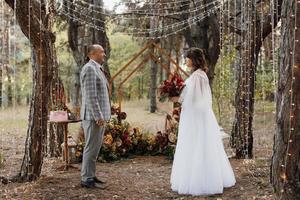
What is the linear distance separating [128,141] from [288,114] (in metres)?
4.38

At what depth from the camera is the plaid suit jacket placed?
524cm

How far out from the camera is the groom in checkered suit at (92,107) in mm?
5250

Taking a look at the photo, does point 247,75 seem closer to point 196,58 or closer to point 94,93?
point 196,58

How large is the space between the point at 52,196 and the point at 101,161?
8.51ft

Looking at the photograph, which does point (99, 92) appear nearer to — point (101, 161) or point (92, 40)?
point (101, 161)

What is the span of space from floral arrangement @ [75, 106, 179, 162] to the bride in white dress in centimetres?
246

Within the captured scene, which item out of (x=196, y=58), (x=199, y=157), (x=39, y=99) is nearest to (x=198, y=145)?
(x=199, y=157)

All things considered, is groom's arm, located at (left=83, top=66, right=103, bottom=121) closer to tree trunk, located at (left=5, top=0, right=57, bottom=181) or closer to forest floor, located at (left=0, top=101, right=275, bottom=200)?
tree trunk, located at (left=5, top=0, right=57, bottom=181)

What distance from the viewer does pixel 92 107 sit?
5.24 metres

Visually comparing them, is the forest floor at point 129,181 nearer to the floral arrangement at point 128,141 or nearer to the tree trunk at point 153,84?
the floral arrangement at point 128,141

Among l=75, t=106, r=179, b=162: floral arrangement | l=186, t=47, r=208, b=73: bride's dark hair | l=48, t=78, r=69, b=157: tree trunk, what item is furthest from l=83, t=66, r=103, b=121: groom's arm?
l=75, t=106, r=179, b=162: floral arrangement

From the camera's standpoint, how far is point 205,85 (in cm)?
547

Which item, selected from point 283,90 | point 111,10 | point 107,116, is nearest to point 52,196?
point 107,116

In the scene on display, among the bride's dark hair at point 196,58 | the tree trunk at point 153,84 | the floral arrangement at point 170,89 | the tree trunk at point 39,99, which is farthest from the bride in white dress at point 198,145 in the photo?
the tree trunk at point 153,84
